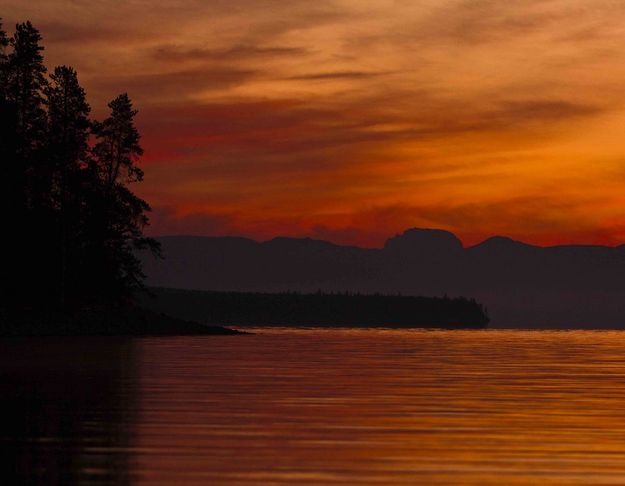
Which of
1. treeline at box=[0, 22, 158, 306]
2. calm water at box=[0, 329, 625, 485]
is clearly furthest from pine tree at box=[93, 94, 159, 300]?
calm water at box=[0, 329, 625, 485]

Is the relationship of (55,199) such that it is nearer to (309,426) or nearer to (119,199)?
(119,199)

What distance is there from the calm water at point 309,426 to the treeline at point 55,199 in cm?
5551

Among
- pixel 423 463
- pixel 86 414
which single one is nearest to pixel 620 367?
pixel 86 414

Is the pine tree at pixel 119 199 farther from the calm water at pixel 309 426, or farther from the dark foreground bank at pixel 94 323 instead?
A: the calm water at pixel 309 426

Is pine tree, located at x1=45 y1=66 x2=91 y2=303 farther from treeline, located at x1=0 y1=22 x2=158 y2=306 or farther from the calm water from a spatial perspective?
the calm water

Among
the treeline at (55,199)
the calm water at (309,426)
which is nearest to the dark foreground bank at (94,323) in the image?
the treeline at (55,199)

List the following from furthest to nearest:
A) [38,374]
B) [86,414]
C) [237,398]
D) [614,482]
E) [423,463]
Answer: [38,374] < [237,398] < [86,414] < [423,463] < [614,482]

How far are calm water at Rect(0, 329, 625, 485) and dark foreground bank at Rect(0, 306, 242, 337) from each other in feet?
160

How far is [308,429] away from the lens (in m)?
24.2

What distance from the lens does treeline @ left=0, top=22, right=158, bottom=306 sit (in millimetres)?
100312

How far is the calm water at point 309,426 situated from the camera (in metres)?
18.4

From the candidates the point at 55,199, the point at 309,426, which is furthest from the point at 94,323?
the point at 309,426

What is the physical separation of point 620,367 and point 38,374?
77.3 ft

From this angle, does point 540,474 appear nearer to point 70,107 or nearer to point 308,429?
point 308,429
